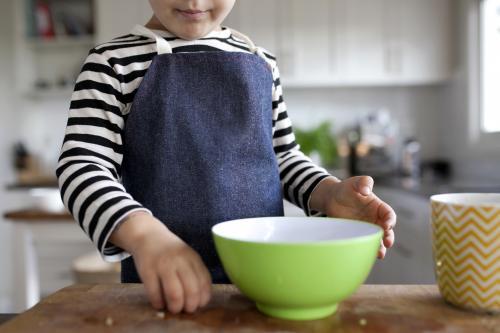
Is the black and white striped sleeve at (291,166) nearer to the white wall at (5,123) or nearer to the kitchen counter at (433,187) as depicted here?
the kitchen counter at (433,187)

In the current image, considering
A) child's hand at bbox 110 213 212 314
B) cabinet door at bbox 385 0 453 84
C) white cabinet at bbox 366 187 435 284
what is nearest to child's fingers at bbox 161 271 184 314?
child's hand at bbox 110 213 212 314

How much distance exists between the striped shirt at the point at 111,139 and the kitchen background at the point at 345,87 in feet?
5.42

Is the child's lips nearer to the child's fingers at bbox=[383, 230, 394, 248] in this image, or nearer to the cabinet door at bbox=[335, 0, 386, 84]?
the child's fingers at bbox=[383, 230, 394, 248]

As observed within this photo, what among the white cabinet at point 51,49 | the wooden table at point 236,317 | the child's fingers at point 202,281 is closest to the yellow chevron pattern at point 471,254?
the wooden table at point 236,317

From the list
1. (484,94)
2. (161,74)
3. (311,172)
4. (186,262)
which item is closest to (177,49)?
(161,74)

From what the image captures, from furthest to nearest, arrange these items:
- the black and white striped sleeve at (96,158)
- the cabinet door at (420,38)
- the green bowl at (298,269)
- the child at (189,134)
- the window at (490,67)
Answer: the cabinet door at (420,38)
the window at (490,67)
the child at (189,134)
the black and white striped sleeve at (96,158)
the green bowl at (298,269)

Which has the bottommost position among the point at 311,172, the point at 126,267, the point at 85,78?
the point at 126,267

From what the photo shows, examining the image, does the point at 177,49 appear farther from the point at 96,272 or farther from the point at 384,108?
the point at 384,108

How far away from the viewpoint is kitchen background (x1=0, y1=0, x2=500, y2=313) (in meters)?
2.92

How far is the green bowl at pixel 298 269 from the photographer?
481 mm

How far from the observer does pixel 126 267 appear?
809 mm

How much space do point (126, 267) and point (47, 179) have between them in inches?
109

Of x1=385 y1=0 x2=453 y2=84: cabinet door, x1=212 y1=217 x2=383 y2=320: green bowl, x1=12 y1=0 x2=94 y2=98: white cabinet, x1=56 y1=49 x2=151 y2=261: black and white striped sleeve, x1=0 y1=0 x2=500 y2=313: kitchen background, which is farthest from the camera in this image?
x1=12 y1=0 x2=94 y2=98: white cabinet

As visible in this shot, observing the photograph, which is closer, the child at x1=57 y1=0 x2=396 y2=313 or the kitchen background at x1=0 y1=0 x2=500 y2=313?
the child at x1=57 y1=0 x2=396 y2=313
